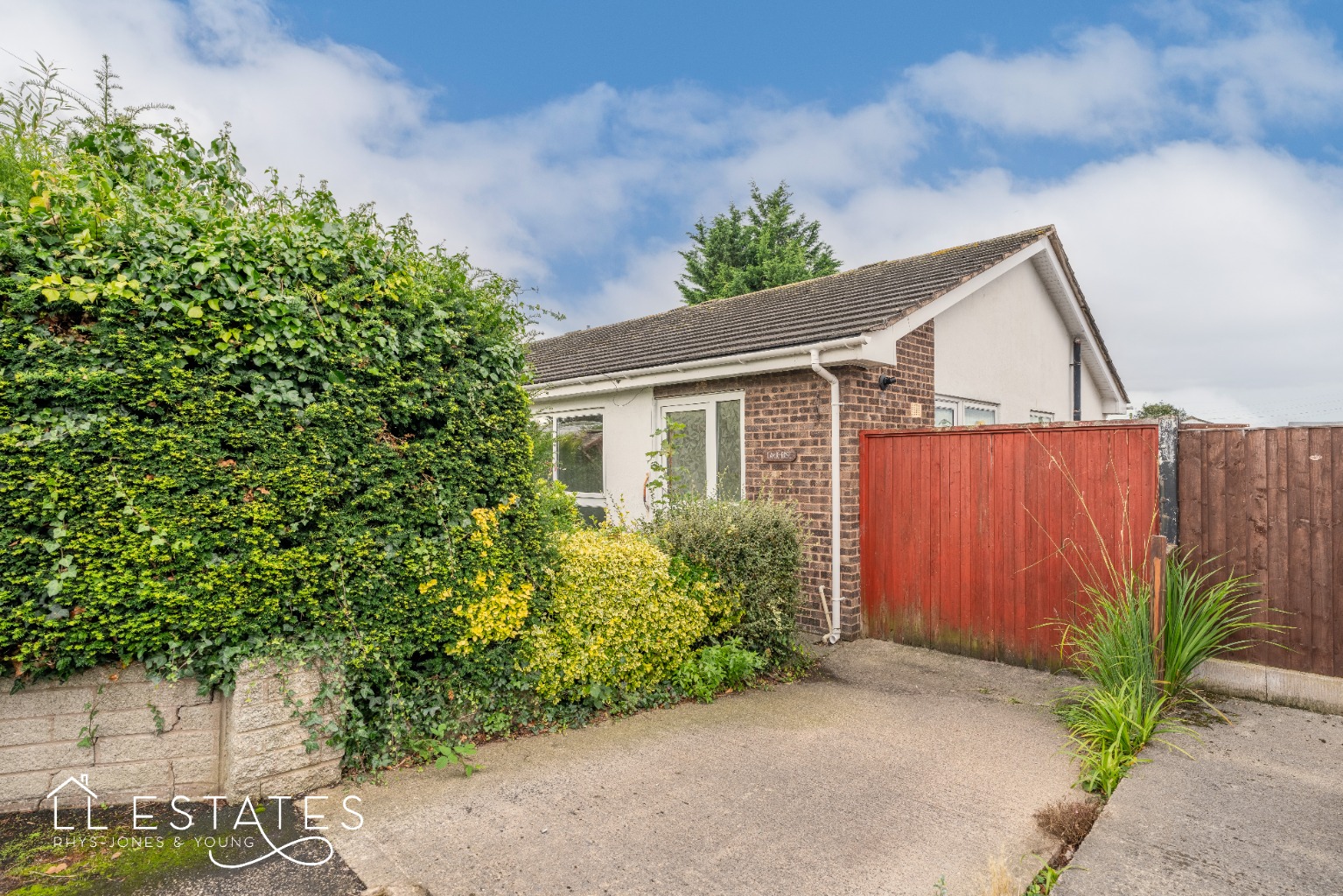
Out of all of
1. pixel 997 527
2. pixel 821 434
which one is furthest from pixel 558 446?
pixel 997 527

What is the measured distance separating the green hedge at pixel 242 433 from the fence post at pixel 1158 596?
418cm

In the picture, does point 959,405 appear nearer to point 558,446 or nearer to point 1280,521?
point 1280,521

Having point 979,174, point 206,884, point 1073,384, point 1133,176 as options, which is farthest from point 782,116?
point 206,884

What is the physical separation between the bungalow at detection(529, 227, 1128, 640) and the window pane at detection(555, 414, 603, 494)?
0.03 meters

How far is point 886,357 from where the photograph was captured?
697 cm

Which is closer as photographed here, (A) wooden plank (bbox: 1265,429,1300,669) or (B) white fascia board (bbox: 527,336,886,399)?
(A) wooden plank (bbox: 1265,429,1300,669)

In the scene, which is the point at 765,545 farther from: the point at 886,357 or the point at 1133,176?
the point at 1133,176

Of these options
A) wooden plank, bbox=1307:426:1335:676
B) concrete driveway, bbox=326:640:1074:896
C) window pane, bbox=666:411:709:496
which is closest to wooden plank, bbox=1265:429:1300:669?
wooden plank, bbox=1307:426:1335:676

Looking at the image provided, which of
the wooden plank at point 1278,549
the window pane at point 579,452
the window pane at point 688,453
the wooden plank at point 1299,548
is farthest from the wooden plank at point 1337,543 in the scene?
the window pane at point 579,452

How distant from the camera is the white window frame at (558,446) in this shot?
32.9 ft

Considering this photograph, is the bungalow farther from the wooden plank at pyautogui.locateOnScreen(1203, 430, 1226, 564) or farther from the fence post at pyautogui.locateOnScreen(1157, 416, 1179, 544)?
the wooden plank at pyautogui.locateOnScreen(1203, 430, 1226, 564)

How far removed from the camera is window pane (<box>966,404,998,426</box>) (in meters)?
8.80

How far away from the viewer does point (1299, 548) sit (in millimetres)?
4898

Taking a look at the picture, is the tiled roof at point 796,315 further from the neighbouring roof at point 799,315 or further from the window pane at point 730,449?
the window pane at point 730,449
